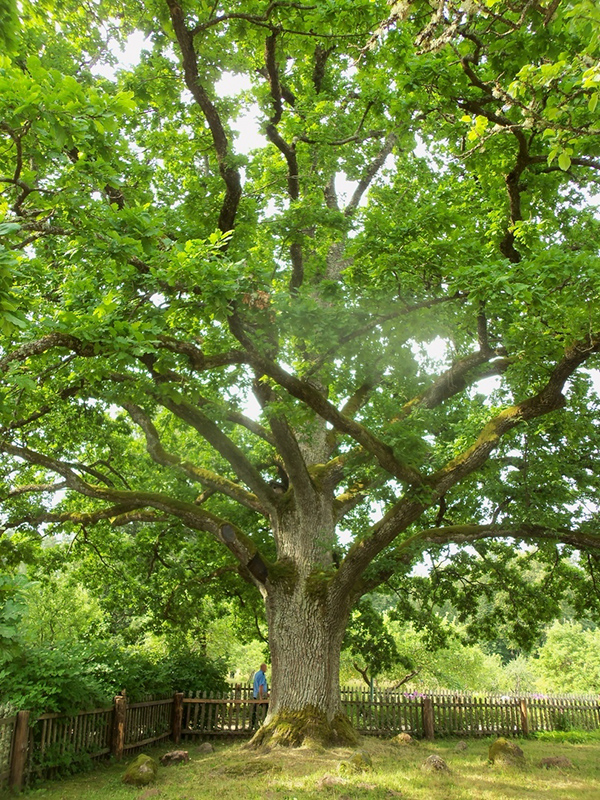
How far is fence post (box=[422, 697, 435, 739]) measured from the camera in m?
15.5

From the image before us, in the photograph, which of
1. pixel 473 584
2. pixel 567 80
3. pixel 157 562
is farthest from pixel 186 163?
pixel 473 584

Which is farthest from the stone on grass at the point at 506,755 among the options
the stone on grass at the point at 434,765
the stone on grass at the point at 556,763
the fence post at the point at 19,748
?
the fence post at the point at 19,748

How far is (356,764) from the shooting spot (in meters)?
8.41

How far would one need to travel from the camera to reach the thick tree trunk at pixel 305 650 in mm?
9789

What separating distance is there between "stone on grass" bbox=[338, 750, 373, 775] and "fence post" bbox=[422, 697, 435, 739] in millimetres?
7742

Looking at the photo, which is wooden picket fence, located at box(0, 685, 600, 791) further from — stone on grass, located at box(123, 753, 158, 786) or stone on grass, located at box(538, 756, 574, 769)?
stone on grass, located at box(538, 756, 574, 769)

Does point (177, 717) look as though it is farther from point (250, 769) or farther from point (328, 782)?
point (328, 782)

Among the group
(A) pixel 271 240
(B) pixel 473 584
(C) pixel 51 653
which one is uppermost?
(A) pixel 271 240

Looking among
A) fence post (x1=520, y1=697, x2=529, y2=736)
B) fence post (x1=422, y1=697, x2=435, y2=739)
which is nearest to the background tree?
fence post (x1=422, y1=697, x2=435, y2=739)

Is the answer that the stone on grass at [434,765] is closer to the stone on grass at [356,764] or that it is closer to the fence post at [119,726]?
the stone on grass at [356,764]

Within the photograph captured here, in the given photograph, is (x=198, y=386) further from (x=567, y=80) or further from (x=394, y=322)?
(x=567, y=80)

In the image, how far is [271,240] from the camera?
11.8 metres

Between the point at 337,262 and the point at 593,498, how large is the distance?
7.58m

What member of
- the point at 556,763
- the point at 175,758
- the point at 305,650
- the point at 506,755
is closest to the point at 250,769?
the point at 305,650
